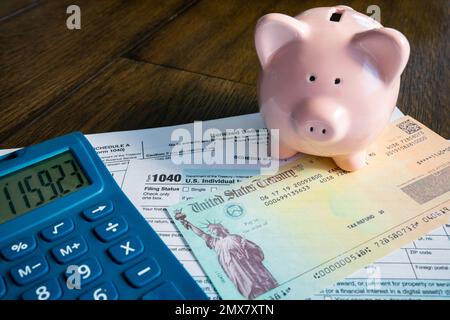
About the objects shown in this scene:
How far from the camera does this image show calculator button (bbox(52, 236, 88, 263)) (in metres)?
0.30

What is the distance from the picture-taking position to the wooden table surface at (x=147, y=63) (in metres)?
0.45

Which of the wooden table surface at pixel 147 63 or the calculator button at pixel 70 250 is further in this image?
the wooden table surface at pixel 147 63

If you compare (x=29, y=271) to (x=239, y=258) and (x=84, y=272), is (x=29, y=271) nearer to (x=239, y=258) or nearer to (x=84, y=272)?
(x=84, y=272)

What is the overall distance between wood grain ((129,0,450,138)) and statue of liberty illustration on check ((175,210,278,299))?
195 millimetres

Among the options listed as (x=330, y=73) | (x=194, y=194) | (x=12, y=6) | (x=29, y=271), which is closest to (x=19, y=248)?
(x=29, y=271)

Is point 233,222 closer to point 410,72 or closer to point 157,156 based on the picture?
point 157,156

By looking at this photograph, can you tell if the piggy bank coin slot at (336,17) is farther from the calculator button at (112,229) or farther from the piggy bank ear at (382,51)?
the calculator button at (112,229)

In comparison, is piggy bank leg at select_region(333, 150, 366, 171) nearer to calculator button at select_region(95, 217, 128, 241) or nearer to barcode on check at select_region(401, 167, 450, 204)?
barcode on check at select_region(401, 167, 450, 204)

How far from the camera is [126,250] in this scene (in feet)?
1.02

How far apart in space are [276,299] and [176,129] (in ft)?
0.65

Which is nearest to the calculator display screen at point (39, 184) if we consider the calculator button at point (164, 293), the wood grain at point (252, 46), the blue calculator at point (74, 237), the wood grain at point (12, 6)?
the blue calculator at point (74, 237)

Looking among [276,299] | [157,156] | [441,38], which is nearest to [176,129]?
[157,156]

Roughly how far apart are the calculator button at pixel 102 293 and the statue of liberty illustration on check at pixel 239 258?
0.26 ft

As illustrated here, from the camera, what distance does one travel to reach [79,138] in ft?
1.21
